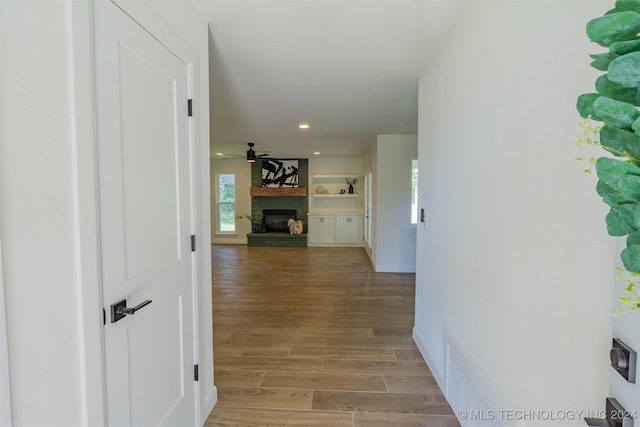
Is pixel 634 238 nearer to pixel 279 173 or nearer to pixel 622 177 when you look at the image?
pixel 622 177

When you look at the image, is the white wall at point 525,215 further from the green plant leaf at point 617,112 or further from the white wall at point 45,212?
the white wall at point 45,212

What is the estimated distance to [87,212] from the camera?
952 mm

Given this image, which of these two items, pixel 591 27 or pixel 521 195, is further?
pixel 521 195

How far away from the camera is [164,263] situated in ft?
4.61

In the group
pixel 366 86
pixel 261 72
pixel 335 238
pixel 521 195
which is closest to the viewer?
pixel 521 195

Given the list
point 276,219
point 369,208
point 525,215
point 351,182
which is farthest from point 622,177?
point 276,219

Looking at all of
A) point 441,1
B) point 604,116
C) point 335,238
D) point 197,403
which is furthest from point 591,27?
point 335,238

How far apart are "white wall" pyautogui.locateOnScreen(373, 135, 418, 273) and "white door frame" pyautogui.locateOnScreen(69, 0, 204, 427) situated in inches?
183

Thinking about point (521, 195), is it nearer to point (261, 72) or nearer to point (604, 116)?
point (604, 116)

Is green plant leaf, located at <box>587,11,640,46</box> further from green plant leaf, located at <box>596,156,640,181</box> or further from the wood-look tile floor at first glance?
the wood-look tile floor

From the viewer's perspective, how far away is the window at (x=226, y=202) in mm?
8727

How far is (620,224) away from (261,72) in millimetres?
2555

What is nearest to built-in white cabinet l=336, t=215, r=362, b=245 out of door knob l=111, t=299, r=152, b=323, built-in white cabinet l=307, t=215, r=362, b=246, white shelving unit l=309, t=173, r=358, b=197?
built-in white cabinet l=307, t=215, r=362, b=246

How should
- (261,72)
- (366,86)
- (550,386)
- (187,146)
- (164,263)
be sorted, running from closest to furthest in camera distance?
(550,386), (164,263), (187,146), (261,72), (366,86)
